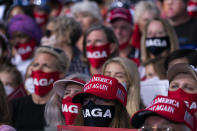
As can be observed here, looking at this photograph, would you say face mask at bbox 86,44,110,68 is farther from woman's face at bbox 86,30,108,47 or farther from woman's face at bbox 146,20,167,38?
woman's face at bbox 146,20,167,38

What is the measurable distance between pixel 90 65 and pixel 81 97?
2.55m

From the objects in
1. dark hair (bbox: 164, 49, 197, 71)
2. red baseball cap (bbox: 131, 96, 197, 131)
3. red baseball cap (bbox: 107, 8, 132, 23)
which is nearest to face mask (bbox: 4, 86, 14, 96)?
dark hair (bbox: 164, 49, 197, 71)

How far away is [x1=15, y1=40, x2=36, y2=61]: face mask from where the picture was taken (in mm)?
7684

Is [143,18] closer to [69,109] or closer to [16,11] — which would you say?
[16,11]

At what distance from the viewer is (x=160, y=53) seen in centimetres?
669

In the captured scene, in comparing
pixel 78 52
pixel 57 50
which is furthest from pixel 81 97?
pixel 78 52

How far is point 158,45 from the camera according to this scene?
667 cm

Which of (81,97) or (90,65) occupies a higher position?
(90,65)

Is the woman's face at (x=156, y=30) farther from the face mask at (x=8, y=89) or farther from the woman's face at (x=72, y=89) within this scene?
the woman's face at (x=72, y=89)

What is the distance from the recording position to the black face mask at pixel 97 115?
12.8ft

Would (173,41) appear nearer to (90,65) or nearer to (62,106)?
(90,65)

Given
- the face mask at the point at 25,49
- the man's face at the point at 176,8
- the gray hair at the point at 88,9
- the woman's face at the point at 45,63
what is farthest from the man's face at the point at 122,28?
the woman's face at the point at 45,63

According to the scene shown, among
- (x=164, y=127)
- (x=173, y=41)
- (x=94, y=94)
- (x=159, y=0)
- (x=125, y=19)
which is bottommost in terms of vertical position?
(x=164, y=127)

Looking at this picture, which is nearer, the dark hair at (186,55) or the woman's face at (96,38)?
the dark hair at (186,55)
